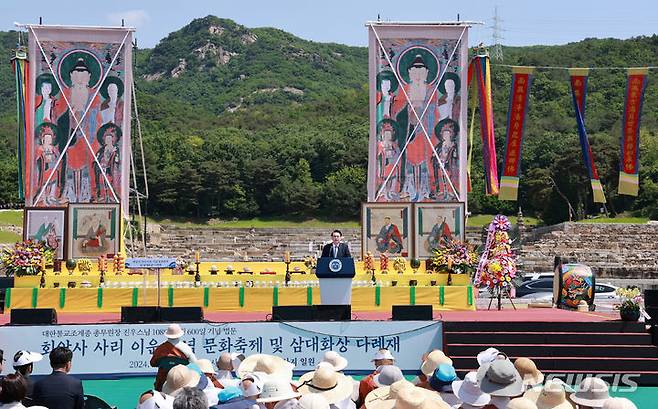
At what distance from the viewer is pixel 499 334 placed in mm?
16547

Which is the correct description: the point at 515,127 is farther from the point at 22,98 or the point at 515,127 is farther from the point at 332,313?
the point at 22,98

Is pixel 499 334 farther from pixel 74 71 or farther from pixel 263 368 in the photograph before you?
pixel 74 71

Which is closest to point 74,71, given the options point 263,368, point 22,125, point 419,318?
point 22,125

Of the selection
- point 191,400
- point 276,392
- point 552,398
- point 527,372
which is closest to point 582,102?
point 527,372

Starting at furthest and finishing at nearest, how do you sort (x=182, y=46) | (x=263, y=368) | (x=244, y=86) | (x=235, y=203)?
(x=182, y=46)
(x=244, y=86)
(x=235, y=203)
(x=263, y=368)

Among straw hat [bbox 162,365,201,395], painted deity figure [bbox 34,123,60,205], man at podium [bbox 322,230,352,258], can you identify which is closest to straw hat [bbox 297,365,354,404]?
straw hat [bbox 162,365,201,395]

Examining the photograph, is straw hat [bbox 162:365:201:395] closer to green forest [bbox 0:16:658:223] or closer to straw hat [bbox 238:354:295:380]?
straw hat [bbox 238:354:295:380]

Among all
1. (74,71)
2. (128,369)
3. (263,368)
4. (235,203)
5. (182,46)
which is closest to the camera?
(263,368)

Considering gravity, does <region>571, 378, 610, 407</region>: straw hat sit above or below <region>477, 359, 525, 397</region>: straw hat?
below

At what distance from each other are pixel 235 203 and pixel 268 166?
5.14 m

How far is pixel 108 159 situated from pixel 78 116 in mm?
1463

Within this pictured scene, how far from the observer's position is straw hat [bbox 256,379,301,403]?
19.7 feet

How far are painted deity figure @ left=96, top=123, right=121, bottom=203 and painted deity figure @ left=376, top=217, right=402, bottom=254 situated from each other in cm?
767

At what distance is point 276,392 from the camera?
20.0 ft
